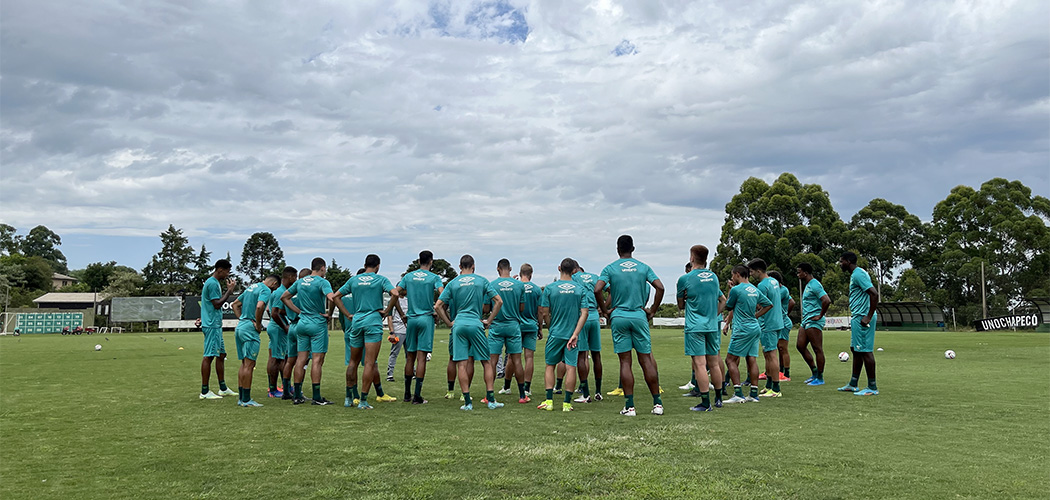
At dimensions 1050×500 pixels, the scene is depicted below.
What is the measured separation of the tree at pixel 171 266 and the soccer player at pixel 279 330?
259 ft

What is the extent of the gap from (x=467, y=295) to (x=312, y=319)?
2.43 m

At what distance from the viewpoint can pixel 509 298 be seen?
9836mm

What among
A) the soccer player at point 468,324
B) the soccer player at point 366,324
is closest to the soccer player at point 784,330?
the soccer player at point 468,324

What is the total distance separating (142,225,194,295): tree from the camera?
80.7 meters

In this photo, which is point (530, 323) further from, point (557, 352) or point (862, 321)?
point (862, 321)

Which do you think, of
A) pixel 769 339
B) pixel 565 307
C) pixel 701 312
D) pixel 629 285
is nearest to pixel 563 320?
pixel 565 307

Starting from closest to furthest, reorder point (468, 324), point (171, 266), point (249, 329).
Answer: point (468, 324), point (249, 329), point (171, 266)

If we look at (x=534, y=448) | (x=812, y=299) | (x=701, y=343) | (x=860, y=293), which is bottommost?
(x=534, y=448)

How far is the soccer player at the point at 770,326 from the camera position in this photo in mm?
10305

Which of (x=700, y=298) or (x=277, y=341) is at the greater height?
(x=700, y=298)

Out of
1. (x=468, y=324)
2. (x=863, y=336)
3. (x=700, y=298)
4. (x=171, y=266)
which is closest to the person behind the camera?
(x=700, y=298)

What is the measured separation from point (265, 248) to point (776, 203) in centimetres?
6072

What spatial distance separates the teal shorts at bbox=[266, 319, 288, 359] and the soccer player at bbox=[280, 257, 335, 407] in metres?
0.58

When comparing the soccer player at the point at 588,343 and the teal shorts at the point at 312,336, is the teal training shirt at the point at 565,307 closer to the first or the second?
the soccer player at the point at 588,343
